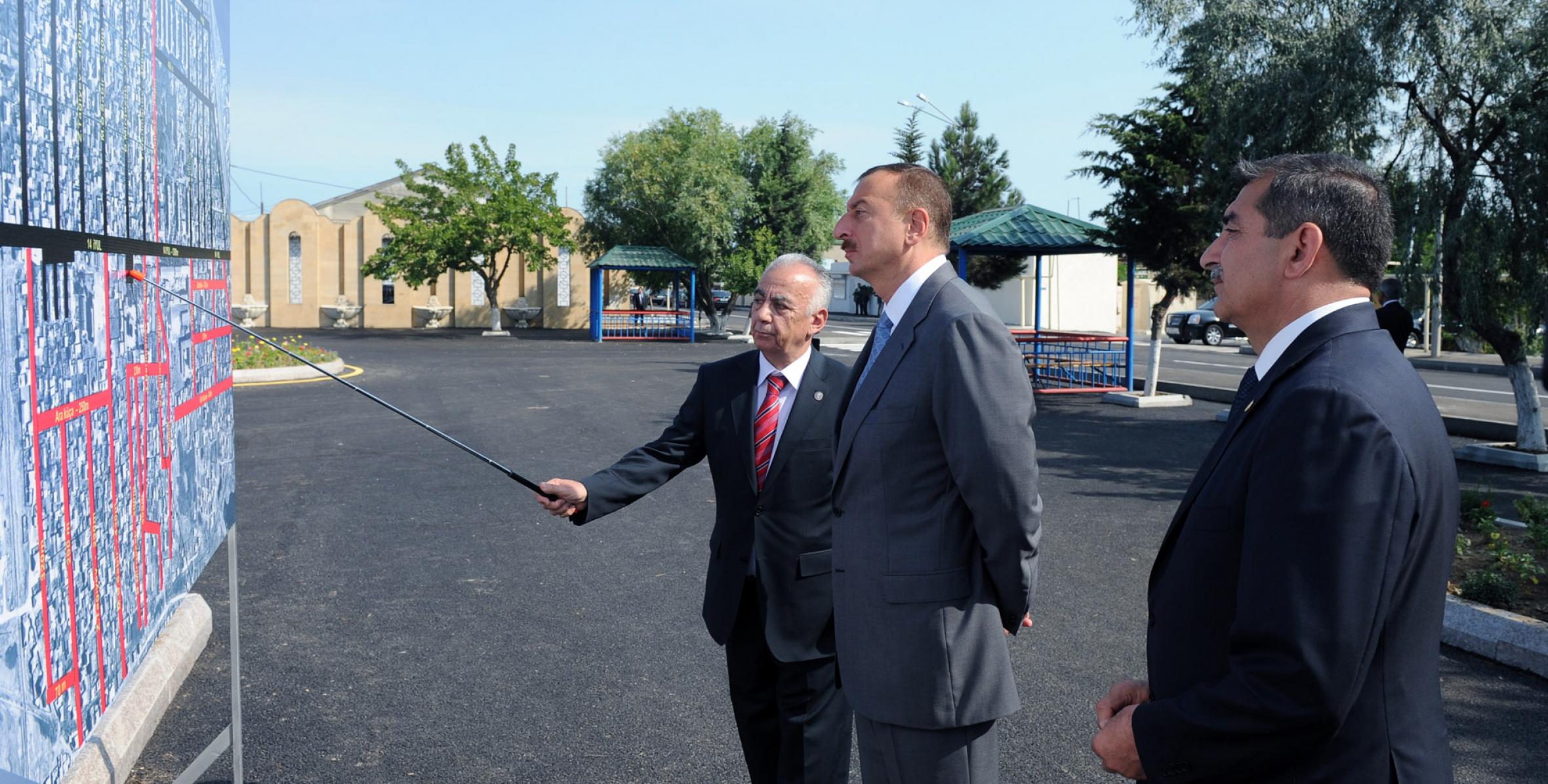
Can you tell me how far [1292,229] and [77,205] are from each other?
2.35m

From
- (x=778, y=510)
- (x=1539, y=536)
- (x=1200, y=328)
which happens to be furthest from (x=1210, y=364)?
(x=778, y=510)

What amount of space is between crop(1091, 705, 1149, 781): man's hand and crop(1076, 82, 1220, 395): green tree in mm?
15477

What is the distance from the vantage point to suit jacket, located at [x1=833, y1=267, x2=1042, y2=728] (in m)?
2.40

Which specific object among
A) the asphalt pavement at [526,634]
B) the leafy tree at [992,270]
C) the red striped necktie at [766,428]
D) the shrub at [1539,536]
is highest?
the leafy tree at [992,270]

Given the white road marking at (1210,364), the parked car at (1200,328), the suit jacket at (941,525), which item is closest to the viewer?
the suit jacket at (941,525)

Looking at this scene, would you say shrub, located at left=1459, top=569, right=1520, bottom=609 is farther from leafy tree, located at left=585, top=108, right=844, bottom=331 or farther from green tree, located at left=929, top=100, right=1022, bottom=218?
green tree, located at left=929, top=100, right=1022, bottom=218

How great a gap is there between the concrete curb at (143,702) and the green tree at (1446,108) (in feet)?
38.8

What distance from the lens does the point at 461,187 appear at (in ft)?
121

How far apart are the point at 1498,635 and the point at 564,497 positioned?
14.7ft

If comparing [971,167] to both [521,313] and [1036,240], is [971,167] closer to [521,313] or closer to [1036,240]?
[521,313]

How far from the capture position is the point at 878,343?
283cm

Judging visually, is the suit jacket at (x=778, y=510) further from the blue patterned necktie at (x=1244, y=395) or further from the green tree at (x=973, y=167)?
the green tree at (x=973, y=167)

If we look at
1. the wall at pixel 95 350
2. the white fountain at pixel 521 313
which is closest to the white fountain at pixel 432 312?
the white fountain at pixel 521 313

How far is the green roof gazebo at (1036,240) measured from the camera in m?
18.1
